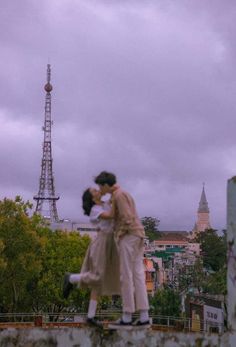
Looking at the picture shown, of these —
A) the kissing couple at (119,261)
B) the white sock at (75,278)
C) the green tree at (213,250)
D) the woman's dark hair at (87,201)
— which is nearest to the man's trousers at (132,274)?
the kissing couple at (119,261)

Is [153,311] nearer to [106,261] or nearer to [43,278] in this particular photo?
[43,278]

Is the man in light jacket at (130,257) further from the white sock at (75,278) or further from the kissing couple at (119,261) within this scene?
the white sock at (75,278)

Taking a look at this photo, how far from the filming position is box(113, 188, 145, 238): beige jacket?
7.77 meters

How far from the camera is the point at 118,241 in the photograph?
7828 millimetres

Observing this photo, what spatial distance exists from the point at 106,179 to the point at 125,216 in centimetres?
58

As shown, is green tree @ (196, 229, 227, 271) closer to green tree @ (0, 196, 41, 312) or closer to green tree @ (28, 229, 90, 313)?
green tree @ (28, 229, 90, 313)

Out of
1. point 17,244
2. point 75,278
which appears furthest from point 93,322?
point 17,244

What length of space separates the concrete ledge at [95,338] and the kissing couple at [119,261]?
0.64 metres

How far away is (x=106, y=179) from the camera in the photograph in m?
8.18

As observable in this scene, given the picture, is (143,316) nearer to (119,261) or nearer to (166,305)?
(119,261)

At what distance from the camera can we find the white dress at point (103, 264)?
7832 millimetres

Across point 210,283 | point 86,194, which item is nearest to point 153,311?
point 210,283

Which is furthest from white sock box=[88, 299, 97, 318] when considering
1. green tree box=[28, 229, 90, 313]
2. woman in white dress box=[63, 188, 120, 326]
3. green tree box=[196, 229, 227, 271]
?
green tree box=[196, 229, 227, 271]

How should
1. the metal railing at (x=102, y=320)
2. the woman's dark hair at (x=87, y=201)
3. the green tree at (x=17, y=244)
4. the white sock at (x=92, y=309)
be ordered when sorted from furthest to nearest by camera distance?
1. the green tree at (x=17, y=244)
2. the metal railing at (x=102, y=320)
3. the woman's dark hair at (x=87, y=201)
4. the white sock at (x=92, y=309)
